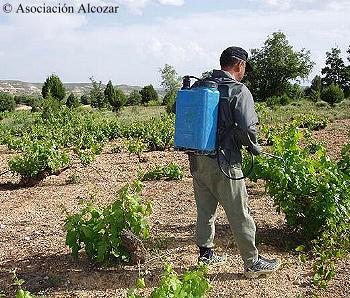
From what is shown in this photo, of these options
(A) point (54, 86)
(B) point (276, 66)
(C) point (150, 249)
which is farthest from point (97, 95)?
(C) point (150, 249)

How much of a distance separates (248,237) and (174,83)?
42576 mm

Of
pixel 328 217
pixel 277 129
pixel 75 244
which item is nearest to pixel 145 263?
pixel 75 244

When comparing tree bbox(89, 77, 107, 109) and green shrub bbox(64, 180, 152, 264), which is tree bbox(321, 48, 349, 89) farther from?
green shrub bbox(64, 180, 152, 264)

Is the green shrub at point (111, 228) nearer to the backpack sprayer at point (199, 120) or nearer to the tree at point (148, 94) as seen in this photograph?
the backpack sprayer at point (199, 120)

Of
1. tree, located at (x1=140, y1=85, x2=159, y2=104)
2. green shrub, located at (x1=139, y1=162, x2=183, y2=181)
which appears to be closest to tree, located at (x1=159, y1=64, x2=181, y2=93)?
tree, located at (x1=140, y1=85, x2=159, y2=104)

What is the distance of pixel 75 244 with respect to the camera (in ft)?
15.1

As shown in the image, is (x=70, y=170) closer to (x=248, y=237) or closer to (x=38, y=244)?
(x=38, y=244)

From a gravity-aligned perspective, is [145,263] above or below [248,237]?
below

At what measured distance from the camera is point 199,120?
13.0ft

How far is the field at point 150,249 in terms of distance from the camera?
14.2 feet

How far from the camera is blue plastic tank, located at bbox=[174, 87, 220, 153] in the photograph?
3.93 metres

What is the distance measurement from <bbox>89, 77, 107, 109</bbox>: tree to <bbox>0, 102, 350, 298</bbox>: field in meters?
28.7

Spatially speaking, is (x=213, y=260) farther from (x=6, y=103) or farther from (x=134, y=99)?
(x=6, y=103)

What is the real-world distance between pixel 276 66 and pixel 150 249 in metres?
55.4
